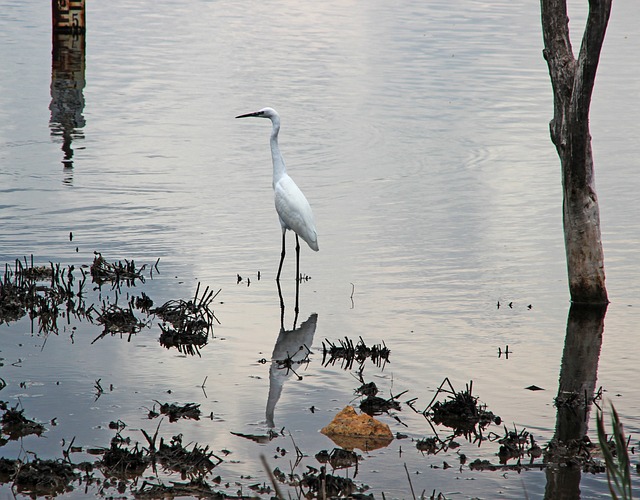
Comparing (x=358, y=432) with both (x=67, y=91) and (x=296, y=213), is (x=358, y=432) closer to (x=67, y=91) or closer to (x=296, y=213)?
(x=296, y=213)

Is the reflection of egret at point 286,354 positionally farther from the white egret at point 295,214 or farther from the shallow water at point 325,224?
the white egret at point 295,214

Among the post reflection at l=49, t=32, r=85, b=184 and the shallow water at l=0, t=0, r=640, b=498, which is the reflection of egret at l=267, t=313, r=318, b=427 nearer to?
the shallow water at l=0, t=0, r=640, b=498

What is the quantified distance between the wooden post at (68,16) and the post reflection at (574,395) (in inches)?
891

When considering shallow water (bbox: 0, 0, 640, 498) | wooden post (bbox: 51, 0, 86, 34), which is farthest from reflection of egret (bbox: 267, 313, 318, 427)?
wooden post (bbox: 51, 0, 86, 34)

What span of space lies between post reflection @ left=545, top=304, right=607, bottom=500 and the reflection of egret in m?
1.90

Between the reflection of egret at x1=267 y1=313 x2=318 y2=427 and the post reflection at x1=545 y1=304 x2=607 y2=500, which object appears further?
the reflection of egret at x1=267 y1=313 x2=318 y2=427

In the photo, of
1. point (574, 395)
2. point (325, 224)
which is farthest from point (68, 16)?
point (574, 395)

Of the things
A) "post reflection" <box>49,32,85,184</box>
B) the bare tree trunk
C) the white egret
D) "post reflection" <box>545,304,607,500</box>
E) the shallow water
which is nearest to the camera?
"post reflection" <box>545,304,607,500</box>

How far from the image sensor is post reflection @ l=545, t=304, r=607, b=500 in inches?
249

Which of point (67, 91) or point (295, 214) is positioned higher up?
point (67, 91)

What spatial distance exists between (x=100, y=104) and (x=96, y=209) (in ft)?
28.0

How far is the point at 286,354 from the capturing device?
28.8 ft

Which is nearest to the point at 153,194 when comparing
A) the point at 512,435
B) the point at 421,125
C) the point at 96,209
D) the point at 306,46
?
the point at 96,209

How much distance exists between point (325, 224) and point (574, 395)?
621 centimetres
